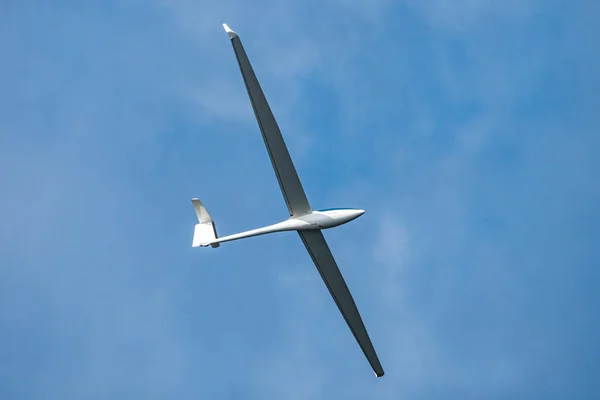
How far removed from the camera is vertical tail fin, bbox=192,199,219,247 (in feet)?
165

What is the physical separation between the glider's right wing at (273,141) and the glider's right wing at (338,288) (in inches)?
96.1

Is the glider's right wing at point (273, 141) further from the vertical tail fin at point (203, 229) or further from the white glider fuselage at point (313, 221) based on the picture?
the vertical tail fin at point (203, 229)

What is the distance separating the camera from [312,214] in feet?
155

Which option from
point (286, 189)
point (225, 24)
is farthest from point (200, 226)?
point (225, 24)

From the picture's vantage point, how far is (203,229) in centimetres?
5088

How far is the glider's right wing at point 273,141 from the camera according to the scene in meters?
43.7

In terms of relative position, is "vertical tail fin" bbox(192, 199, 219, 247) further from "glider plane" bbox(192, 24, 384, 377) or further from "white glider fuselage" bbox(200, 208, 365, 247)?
"white glider fuselage" bbox(200, 208, 365, 247)

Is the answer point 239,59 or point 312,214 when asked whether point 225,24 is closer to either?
point 239,59

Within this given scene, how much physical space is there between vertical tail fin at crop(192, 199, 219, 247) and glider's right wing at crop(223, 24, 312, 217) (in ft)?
22.9

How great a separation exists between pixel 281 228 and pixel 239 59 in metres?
11.7

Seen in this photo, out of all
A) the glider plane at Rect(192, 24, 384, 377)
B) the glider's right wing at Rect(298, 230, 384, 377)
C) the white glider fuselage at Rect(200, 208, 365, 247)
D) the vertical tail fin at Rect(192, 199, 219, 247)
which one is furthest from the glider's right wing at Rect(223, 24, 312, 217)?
the vertical tail fin at Rect(192, 199, 219, 247)

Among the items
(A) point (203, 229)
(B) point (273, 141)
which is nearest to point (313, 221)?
(B) point (273, 141)

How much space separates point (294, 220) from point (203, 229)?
7846 mm

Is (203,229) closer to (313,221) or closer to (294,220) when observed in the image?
(294,220)
